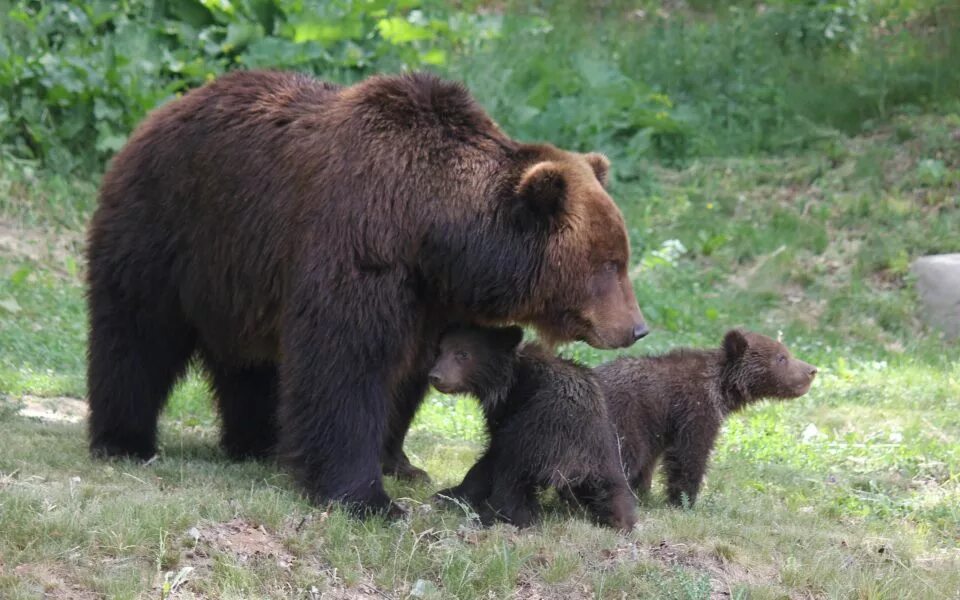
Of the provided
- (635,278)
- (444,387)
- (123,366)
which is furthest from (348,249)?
(635,278)

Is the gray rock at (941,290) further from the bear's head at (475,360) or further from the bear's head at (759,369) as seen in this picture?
the bear's head at (475,360)

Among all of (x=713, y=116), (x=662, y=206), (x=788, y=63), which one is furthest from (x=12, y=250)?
(x=788, y=63)

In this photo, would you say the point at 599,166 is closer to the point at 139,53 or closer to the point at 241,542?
the point at 241,542

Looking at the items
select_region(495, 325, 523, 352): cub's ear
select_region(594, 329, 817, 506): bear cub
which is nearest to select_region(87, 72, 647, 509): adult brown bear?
select_region(495, 325, 523, 352): cub's ear

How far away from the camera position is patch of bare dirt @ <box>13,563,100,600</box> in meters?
5.48

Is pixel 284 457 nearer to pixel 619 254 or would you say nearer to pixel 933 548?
pixel 619 254

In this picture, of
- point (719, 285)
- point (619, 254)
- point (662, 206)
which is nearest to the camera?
point (619, 254)

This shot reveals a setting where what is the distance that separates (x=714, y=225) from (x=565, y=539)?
958 cm

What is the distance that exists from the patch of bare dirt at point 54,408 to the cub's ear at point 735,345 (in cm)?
444

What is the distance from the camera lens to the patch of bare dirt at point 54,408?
918cm

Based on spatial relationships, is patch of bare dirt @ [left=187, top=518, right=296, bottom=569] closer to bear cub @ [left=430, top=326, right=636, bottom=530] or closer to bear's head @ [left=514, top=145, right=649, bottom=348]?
bear cub @ [left=430, top=326, right=636, bottom=530]

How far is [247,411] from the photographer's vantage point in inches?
334

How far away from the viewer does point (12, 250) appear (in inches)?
523

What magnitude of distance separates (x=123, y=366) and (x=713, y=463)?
163 inches
